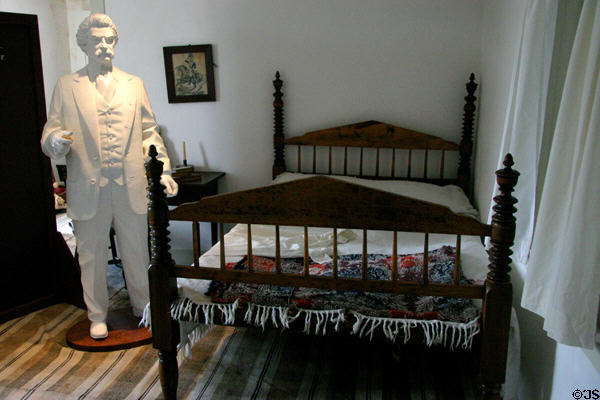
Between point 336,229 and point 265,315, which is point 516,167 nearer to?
point 336,229

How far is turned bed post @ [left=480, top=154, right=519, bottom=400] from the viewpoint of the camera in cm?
135

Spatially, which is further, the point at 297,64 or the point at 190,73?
the point at 190,73

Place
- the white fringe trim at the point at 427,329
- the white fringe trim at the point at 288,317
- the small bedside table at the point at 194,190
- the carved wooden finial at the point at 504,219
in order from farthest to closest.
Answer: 1. the small bedside table at the point at 194,190
2. the white fringe trim at the point at 288,317
3. the white fringe trim at the point at 427,329
4. the carved wooden finial at the point at 504,219

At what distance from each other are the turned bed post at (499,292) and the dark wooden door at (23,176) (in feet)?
7.43

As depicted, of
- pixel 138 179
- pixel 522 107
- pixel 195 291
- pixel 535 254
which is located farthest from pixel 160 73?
pixel 535 254

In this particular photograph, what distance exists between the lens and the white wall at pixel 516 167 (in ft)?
4.51

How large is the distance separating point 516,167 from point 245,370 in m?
1.34

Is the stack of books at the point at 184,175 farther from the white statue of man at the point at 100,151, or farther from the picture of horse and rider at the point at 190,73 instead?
the white statue of man at the point at 100,151

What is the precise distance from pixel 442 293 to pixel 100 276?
162 centimetres

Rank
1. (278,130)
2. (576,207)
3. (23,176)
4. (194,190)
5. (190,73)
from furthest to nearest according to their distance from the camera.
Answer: (190,73)
(278,130)
(194,190)
(23,176)
(576,207)

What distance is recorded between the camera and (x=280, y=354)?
2.19 m

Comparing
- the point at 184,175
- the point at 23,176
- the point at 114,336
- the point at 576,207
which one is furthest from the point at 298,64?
the point at 576,207

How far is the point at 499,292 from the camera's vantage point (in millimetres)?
1410

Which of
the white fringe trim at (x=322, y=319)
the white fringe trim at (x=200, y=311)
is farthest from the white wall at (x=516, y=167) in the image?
the white fringe trim at (x=200, y=311)
